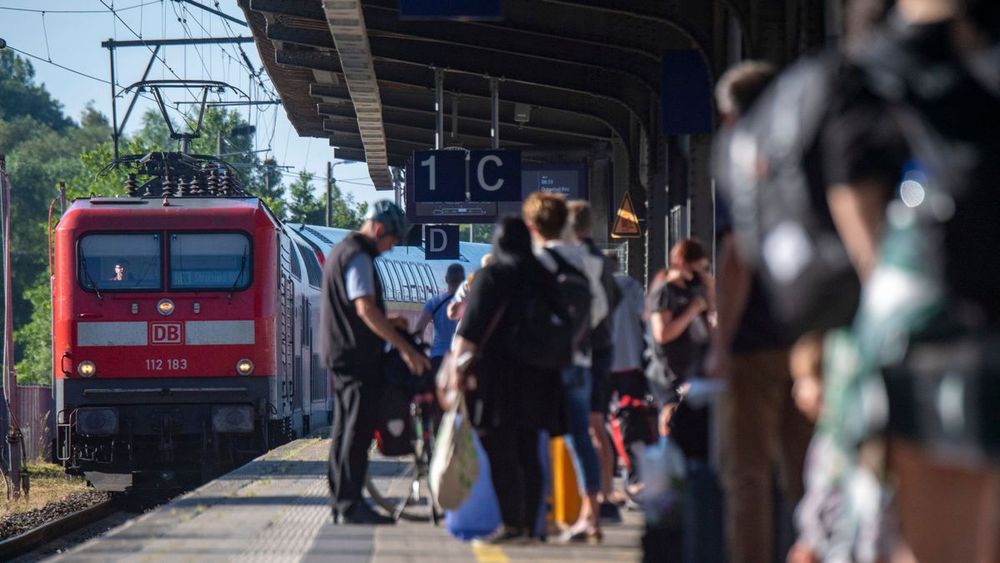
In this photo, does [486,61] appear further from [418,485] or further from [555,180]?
[418,485]

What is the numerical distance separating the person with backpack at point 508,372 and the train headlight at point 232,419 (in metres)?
9.49

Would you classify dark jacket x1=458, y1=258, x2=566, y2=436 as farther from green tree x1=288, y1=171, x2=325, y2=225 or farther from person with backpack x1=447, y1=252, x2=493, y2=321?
green tree x1=288, y1=171, x2=325, y2=225

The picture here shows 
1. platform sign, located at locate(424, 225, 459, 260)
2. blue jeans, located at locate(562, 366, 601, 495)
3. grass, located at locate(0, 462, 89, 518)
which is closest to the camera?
blue jeans, located at locate(562, 366, 601, 495)

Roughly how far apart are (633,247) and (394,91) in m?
3.52

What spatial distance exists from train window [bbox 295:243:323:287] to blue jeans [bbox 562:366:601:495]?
46.7 feet

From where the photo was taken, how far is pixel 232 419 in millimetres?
17344

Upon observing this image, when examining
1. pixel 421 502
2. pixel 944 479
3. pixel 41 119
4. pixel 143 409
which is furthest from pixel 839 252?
pixel 41 119

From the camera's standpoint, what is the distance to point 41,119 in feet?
450

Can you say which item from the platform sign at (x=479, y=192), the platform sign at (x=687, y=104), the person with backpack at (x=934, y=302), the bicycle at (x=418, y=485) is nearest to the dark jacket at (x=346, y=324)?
the bicycle at (x=418, y=485)

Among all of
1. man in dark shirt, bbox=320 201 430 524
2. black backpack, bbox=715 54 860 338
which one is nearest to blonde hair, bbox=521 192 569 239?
man in dark shirt, bbox=320 201 430 524

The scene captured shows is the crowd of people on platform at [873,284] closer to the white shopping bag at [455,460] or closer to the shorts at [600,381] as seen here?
the white shopping bag at [455,460]

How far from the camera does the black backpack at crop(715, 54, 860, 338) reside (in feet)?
10.6

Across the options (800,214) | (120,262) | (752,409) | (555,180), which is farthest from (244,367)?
(800,214)

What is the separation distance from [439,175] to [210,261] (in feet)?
12.8
